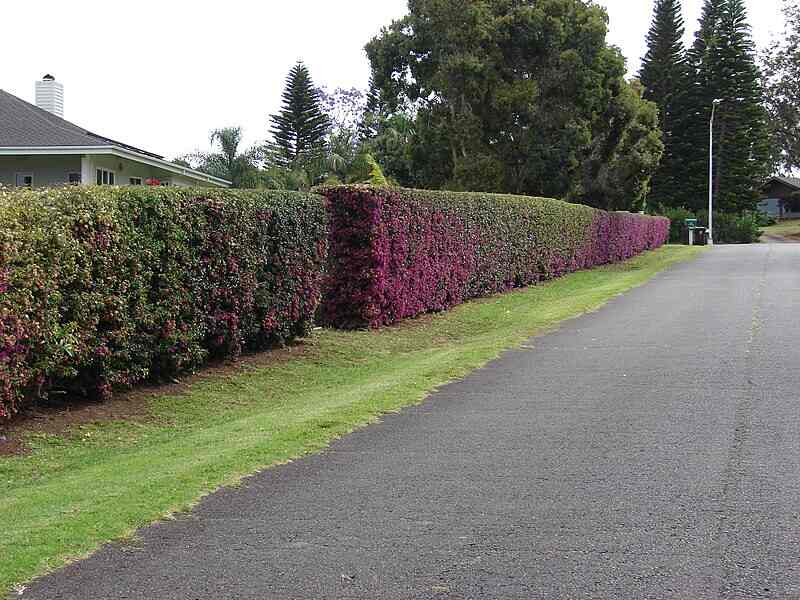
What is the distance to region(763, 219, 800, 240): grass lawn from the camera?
79.7 m

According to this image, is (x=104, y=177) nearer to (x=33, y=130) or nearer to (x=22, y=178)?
(x=22, y=178)

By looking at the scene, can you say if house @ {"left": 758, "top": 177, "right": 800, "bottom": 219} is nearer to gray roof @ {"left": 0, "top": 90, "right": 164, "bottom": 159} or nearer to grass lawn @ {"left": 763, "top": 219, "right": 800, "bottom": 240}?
grass lawn @ {"left": 763, "top": 219, "right": 800, "bottom": 240}

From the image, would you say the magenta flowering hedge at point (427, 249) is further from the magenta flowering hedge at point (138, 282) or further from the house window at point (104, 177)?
the house window at point (104, 177)

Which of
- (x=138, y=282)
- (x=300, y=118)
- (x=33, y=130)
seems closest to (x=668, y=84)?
(x=300, y=118)

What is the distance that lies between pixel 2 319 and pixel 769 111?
289 ft

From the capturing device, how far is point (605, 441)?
783cm

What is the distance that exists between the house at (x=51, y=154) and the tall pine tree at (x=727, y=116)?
55.5m

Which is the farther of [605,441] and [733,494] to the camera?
[605,441]

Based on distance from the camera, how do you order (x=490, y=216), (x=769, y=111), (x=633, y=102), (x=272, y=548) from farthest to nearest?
1. (x=769, y=111)
2. (x=633, y=102)
3. (x=490, y=216)
4. (x=272, y=548)

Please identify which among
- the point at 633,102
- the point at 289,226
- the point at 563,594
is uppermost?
the point at 633,102

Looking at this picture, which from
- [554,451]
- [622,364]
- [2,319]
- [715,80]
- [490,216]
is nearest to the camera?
[554,451]

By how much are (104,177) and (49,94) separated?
21.4 feet

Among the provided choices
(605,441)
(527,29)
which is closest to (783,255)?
(527,29)

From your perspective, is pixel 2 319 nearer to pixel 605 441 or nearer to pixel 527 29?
pixel 605 441
